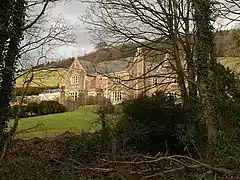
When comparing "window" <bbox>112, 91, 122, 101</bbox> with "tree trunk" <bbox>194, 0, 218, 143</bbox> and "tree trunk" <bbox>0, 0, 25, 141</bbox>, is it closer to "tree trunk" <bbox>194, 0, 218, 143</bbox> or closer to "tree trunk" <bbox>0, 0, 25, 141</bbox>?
"tree trunk" <bbox>194, 0, 218, 143</bbox>

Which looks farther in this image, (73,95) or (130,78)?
(73,95)

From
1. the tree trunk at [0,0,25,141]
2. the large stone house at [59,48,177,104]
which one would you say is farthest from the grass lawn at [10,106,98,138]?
the tree trunk at [0,0,25,141]

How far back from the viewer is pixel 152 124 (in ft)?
50.2

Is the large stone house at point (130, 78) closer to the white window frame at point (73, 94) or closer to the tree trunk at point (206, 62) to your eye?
the tree trunk at point (206, 62)

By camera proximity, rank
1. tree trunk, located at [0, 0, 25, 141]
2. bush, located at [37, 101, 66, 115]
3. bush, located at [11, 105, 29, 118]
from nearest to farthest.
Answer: bush, located at [11, 105, 29, 118] < tree trunk, located at [0, 0, 25, 141] < bush, located at [37, 101, 66, 115]

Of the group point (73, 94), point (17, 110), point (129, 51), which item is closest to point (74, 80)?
point (73, 94)

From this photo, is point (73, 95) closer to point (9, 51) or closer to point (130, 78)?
point (130, 78)

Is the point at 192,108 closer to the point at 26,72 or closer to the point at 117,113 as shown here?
the point at 117,113

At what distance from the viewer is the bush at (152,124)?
49.1 ft

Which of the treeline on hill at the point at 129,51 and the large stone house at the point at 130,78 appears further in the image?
the large stone house at the point at 130,78

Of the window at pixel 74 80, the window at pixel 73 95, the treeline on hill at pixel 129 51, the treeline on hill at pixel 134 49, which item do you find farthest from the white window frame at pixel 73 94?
the treeline on hill at pixel 129 51

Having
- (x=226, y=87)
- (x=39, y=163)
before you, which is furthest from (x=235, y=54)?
(x=39, y=163)

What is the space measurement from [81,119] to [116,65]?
608cm

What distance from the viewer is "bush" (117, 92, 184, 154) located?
49.1 ft
